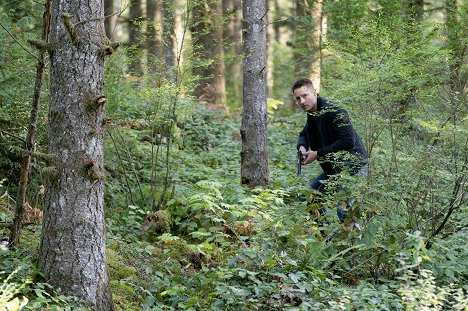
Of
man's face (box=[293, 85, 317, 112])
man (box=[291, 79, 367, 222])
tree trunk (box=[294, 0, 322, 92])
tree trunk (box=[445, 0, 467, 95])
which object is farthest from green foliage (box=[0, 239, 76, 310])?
tree trunk (box=[294, 0, 322, 92])

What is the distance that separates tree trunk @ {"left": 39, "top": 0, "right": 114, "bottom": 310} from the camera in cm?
443

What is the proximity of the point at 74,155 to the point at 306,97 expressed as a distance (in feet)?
11.3

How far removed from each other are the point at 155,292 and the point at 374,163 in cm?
257

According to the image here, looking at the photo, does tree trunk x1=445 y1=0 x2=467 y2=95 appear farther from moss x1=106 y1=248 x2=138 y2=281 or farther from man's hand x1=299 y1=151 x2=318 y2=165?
moss x1=106 y1=248 x2=138 y2=281

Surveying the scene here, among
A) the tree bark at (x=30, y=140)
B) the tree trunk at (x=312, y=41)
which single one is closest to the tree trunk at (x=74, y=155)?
the tree bark at (x=30, y=140)

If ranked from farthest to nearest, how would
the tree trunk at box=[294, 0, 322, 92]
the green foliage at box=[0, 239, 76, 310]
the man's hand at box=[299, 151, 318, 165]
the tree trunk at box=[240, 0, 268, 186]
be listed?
1. the tree trunk at box=[294, 0, 322, 92]
2. the tree trunk at box=[240, 0, 268, 186]
3. the man's hand at box=[299, 151, 318, 165]
4. the green foliage at box=[0, 239, 76, 310]

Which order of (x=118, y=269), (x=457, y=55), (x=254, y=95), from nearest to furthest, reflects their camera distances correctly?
(x=118, y=269) → (x=457, y=55) → (x=254, y=95)

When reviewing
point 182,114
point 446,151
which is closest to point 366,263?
point 446,151

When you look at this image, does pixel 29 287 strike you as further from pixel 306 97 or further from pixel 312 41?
pixel 312 41

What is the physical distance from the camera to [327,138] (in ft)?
23.0

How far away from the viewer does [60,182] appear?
4441 millimetres

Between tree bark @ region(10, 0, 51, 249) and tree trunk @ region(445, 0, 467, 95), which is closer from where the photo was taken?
tree bark @ region(10, 0, 51, 249)

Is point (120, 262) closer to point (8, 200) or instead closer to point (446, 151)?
point (8, 200)

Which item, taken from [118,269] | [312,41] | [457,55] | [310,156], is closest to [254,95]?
[310,156]
